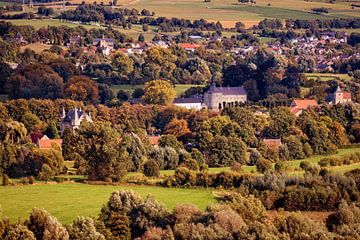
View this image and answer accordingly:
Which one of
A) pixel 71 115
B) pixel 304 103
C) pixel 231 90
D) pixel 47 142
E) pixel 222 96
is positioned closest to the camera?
pixel 47 142

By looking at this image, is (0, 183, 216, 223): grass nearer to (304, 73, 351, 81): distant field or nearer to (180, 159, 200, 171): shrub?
(180, 159, 200, 171): shrub

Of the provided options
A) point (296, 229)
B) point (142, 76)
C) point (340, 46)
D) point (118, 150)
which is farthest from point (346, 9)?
point (296, 229)

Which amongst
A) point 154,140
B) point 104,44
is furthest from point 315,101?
point 104,44

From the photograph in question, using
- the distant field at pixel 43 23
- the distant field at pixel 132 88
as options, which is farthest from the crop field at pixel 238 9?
the distant field at pixel 132 88

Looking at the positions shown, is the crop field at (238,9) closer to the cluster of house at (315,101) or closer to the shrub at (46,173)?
the cluster of house at (315,101)

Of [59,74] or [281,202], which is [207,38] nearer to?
[59,74]

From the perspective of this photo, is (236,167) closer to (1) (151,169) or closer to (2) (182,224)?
(1) (151,169)
